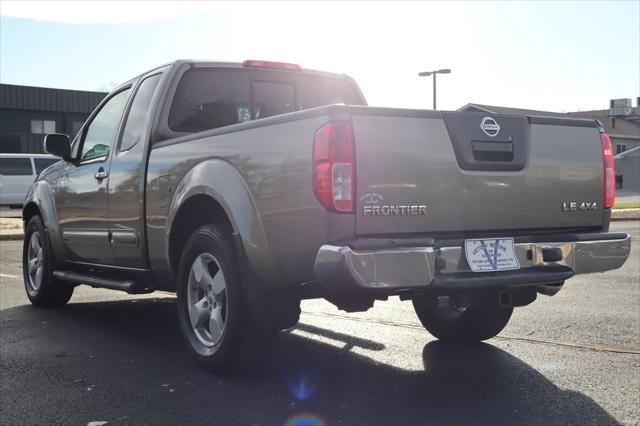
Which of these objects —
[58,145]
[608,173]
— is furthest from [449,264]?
[58,145]

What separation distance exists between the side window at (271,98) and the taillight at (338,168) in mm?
2202

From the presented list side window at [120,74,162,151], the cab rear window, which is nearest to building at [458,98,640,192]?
the cab rear window

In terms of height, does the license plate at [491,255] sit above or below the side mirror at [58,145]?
below

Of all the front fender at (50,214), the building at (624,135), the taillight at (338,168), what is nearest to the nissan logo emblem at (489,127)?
the taillight at (338,168)

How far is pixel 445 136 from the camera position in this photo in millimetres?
3871

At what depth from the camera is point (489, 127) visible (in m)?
4.03

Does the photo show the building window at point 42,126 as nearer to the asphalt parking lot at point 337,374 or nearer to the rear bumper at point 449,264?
the asphalt parking lot at point 337,374

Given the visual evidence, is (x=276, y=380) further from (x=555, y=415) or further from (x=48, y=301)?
(x=48, y=301)

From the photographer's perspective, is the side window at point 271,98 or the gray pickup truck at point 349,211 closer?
the gray pickup truck at point 349,211

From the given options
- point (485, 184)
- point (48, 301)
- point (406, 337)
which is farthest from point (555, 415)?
point (48, 301)

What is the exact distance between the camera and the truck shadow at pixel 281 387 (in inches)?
143

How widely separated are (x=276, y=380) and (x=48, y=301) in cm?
345

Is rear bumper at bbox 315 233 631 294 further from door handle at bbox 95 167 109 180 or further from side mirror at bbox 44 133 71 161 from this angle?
side mirror at bbox 44 133 71 161

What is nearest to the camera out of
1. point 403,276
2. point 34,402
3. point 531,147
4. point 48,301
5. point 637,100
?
point 403,276
